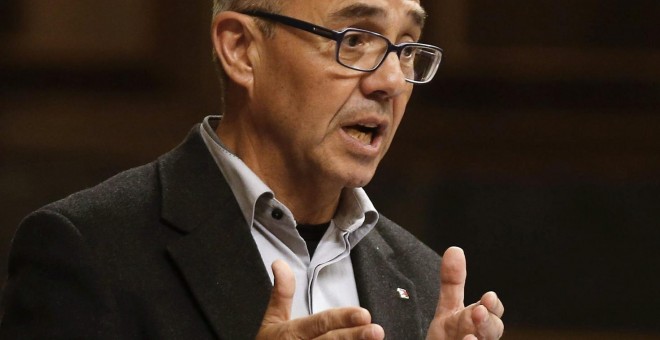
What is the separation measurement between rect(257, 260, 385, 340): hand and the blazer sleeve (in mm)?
267

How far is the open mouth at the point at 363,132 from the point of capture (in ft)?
6.94

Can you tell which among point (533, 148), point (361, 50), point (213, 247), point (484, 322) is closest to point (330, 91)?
point (361, 50)

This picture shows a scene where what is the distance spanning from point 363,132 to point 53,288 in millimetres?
584

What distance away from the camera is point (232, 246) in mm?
2066

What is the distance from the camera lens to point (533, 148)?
354 centimetres

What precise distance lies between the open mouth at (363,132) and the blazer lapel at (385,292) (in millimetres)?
239

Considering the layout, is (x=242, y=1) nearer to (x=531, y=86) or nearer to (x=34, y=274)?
(x=34, y=274)

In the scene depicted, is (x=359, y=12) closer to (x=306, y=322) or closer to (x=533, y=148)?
(x=306, y=322)

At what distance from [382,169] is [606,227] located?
2.16ft

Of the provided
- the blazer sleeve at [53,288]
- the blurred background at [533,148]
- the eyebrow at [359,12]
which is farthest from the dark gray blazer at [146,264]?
the blurred background at [533,148]

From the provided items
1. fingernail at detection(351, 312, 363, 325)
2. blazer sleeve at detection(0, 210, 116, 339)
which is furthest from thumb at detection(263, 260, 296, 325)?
blazer sleeve at detection(0, 210, 116, 339)

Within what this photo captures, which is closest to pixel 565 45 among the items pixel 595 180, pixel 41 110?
pixel 595 180

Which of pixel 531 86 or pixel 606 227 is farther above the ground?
pixel 531 86

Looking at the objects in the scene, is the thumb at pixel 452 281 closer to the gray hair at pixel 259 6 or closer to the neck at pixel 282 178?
the neck at pixel 282 178
